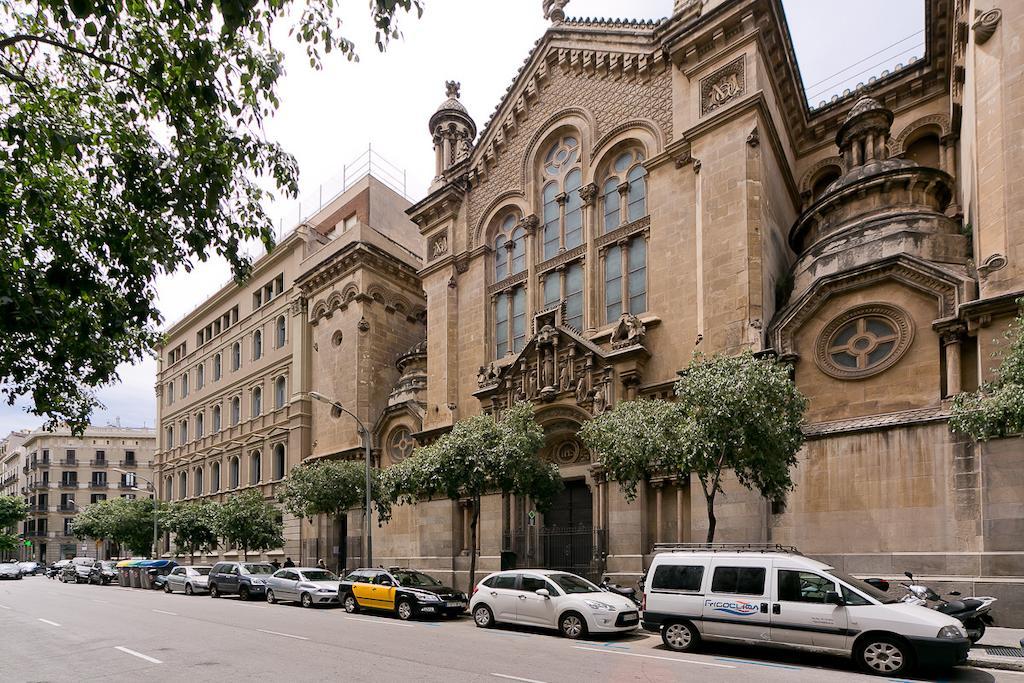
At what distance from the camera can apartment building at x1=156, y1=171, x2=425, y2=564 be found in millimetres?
36594

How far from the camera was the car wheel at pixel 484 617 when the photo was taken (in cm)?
1720

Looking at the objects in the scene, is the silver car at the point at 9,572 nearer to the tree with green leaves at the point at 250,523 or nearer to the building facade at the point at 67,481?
the tree with green leaves at the point at 250,523

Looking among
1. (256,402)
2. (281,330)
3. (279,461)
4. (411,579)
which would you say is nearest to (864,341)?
(411,579)

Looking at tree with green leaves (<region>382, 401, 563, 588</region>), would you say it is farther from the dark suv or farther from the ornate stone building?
the dark suv

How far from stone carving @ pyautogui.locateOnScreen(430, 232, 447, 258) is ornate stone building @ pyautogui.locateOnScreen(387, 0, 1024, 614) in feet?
0.48

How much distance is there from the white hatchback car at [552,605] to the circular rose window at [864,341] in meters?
8.56

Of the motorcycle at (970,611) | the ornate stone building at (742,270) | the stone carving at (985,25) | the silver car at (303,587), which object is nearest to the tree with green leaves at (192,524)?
the ornate stone building at (742,270)

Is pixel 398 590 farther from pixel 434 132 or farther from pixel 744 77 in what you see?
pixel 434 132

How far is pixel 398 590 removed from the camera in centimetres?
1977

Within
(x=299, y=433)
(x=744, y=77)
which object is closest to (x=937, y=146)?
(x=744, y=77)

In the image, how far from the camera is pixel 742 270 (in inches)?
828

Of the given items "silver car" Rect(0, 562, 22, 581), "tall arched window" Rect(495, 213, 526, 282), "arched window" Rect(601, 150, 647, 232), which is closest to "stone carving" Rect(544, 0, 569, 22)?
"arched window" Rect(601, 150, 647, 232)

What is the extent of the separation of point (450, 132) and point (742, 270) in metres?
18.4

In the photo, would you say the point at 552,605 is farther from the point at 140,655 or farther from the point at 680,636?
the point at 140,655
